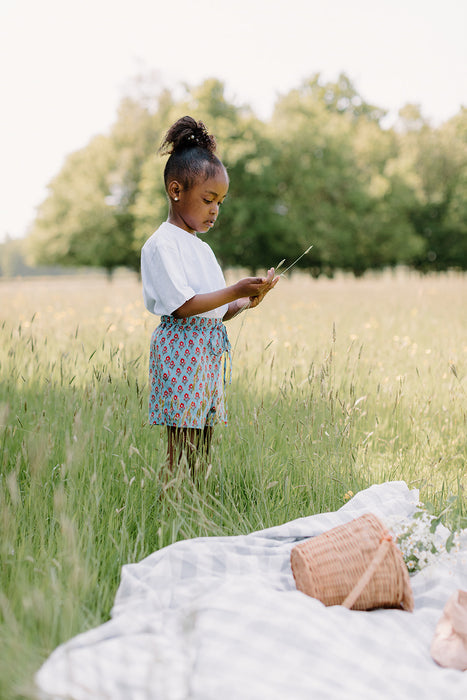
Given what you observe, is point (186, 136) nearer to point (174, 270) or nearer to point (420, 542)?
point (174, 270)

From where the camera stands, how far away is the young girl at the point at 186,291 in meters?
2.52

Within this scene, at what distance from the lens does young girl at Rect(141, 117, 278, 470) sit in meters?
2.52

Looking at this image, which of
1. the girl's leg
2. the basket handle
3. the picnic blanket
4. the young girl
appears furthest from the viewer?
the girl's leg

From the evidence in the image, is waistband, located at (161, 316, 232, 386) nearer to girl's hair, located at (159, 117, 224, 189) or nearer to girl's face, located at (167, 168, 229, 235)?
girl's face, located at (167, 168, 229, 235)

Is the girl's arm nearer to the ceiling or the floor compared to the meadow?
nearer to the ceiling

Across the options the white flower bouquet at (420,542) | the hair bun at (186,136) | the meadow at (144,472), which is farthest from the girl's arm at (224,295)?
the white flower bouquet at (420,542)

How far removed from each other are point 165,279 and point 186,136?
0.62 metres

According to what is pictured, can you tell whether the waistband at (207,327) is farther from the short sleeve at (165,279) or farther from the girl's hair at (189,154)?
the girl's hair at (189,154)

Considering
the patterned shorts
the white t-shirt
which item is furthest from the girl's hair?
the patterned shorts

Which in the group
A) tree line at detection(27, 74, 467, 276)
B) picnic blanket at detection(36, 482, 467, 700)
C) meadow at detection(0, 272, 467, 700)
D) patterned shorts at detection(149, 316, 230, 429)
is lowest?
picnic blanket at detection(36, 482, 467, 700)

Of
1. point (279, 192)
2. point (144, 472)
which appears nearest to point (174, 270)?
point (144, 472)

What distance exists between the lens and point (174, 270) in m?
2.51

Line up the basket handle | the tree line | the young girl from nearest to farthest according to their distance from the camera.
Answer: the basket handle → the young girl → the tree line

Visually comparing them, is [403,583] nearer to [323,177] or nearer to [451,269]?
[323,177]
